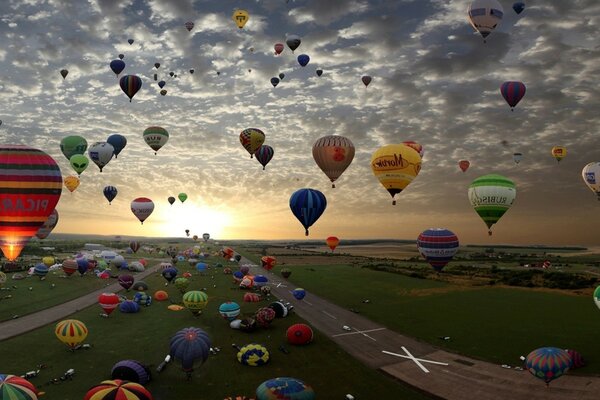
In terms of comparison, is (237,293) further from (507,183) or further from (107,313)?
(507,183)

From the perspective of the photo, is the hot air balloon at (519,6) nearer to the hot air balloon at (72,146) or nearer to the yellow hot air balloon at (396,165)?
the yellow hot air balloon at (396,165)

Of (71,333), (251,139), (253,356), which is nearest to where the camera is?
(253,356)

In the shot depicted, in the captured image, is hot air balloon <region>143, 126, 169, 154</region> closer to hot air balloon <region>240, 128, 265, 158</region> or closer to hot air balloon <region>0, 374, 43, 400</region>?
hot air balloon <region>240, 128, 265, 158</region>

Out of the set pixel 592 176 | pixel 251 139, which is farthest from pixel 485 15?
pixel 251 139

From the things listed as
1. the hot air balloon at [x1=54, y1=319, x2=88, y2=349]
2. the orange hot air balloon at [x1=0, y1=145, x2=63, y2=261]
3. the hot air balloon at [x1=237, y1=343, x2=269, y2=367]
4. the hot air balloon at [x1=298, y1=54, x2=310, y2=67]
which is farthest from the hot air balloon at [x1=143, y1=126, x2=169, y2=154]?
the hot air balloon at [x1=237, y1=343, x2=269, y2=367]

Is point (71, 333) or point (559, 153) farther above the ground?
point (559, 153)

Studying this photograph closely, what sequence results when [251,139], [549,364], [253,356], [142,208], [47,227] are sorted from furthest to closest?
[142,208], [251,139], [47,227], [253,356], [549,364]

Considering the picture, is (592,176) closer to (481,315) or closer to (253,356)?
(481,315)

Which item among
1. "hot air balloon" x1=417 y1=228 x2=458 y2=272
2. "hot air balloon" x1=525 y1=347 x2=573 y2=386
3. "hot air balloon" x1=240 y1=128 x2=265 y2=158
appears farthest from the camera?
"hot air balloon" x1=240 y1=128 x2=265 y2=158
